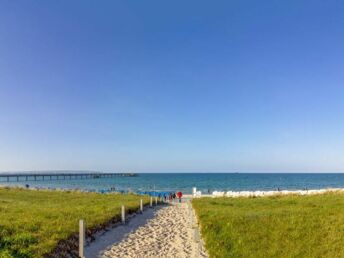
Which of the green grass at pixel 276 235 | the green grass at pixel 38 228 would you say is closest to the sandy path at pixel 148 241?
the green grass at pixel 276 235

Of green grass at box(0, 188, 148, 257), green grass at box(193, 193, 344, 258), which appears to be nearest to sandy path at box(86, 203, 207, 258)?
green grass at box(193, 193, 344, 258)

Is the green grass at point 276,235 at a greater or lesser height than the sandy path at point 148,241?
greater

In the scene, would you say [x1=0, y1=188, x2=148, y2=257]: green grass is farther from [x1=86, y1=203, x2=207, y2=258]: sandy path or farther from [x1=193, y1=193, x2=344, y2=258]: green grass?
[x1=193, y1=193, x2=344, y2=258]: green grass

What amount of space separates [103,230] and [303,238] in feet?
33.4

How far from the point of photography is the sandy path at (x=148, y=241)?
53.6 ft

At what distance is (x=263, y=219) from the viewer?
21891 millimetres

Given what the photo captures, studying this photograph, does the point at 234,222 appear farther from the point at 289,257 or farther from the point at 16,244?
the point at 16,244

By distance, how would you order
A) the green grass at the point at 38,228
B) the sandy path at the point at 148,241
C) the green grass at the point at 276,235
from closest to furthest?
the green grass at the point at 38,228
the green grass at the point at 276,235
the sandy path at the point at 148,241

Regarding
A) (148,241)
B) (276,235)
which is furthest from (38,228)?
(276,235)

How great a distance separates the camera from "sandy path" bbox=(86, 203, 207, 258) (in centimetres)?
1633

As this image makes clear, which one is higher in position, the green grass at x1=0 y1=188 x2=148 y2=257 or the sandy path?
the green grass at x1=0 y1=188 x2=148 y2=257

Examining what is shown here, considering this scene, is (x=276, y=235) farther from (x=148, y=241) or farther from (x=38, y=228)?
(x=38, y=228)

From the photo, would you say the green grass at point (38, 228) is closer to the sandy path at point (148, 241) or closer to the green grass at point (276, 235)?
the sandy path at point (148, 241)

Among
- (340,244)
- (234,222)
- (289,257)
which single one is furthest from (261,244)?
(234,222)
